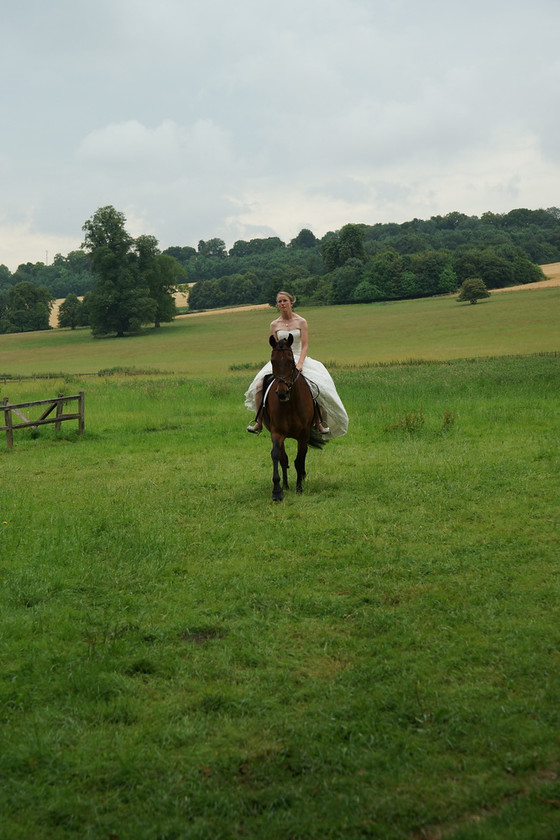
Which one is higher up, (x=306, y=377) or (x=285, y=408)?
(x=306, y=377)

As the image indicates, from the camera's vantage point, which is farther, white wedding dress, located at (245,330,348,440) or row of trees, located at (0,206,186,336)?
row of trees, located at (0,206,186,336)

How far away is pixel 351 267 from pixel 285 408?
336 ft

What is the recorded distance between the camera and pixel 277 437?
38.2ft

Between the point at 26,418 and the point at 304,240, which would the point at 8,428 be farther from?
the point at 304,240

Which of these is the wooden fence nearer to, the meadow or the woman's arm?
the meadow

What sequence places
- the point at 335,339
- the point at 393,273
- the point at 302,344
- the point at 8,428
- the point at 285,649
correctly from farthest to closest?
1. the point at 393,273
2. the point at 335,339
3. the point at 8,428
4. the point at 302,344
5. the point at 285,649

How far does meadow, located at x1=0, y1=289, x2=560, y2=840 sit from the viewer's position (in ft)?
13.2

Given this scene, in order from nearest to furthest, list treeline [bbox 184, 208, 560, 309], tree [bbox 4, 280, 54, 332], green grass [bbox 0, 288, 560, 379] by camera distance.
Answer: green grass [bbox 0, 288, 560, 379]
treeline [bbox 184, 208, 560, 309]
tree [bbox 4, 280, 54, 332]

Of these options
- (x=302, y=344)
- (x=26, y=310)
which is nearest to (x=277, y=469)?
(x=302, y=344)

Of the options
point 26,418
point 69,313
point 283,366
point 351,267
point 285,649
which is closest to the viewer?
point 285,649

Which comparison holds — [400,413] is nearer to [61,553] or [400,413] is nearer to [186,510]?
[186,510]

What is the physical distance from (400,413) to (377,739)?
16282 millimetres

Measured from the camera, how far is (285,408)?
38.3ft

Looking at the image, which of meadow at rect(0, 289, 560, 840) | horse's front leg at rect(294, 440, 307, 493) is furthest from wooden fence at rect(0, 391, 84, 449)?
horse's front leg at rect(294, 440, 307, 493)
